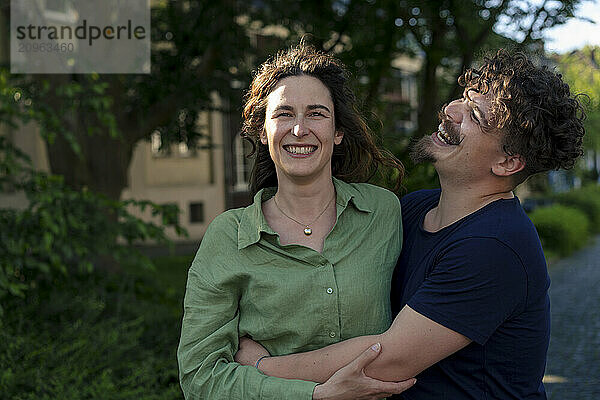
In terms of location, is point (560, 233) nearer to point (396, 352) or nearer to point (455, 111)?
point (455, 111)

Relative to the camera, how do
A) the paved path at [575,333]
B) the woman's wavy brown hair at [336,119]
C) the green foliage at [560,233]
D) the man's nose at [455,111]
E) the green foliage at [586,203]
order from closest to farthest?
the man's nose at [455,111] < the woman's wavy brown hair at [336,119] < the paved path at [575,333] < the green foliage at [560,233] < the green foliage at [586,203]

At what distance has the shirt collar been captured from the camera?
2.20 meters

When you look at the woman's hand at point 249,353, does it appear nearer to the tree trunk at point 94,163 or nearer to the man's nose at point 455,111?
the man's nose at point 455,111

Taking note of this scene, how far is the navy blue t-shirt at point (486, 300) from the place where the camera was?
1.91 metres

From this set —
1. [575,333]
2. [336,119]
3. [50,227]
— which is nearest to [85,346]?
[50,227]

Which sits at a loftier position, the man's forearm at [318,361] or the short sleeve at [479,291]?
the short sleeve at [479,291]

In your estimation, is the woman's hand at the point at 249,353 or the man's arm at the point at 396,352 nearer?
the man's arm at the point at 396,352

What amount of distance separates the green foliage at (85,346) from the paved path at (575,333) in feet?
11.6

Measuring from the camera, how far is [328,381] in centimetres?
204

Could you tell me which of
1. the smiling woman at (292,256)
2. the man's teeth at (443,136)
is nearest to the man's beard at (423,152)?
the man's teeth at (443,136)

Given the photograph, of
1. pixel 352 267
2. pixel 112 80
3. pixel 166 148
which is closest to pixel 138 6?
pixel 112 80

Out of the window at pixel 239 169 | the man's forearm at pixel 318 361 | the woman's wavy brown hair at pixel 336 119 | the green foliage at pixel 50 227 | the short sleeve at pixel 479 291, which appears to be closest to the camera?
the short sleeve at pixel 479 291

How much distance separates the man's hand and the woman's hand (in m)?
0.23

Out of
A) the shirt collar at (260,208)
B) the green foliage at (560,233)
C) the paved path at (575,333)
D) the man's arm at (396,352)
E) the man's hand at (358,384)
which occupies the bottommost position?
the paved path at (575,333)
